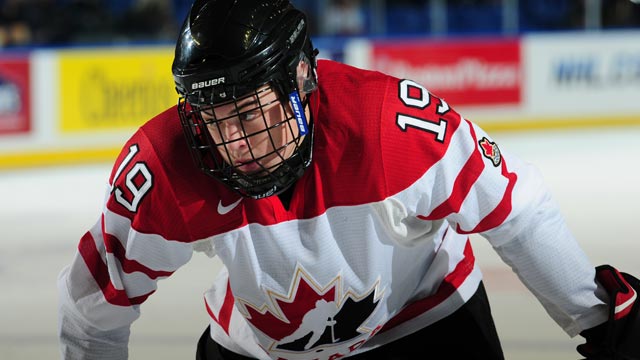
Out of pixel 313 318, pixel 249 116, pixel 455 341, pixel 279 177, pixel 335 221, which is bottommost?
pixel 455 341

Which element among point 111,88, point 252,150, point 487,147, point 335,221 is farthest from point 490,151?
point 111,88

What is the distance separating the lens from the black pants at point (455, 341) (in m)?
1.87

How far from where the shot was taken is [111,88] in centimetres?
760

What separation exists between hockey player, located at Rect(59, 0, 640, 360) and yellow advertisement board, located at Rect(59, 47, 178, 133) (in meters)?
5.84

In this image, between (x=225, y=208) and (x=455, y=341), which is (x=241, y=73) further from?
(x=455, y=341)

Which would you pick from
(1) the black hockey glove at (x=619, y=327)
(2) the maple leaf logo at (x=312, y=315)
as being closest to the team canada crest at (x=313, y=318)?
(2) the maple leaf logo at (x=312, y=315)

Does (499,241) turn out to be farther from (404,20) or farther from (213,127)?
(404,20)

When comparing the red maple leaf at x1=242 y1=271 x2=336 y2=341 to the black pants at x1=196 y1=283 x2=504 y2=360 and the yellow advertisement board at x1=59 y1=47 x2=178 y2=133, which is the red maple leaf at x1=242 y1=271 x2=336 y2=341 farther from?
the yellow advertisement board at x1=59 y1=47 x2=178 y2=133

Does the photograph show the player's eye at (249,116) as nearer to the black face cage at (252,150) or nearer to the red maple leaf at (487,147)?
the black face cage at (252,150)

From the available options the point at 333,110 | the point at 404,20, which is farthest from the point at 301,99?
the point at 404,20

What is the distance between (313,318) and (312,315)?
0.03ft

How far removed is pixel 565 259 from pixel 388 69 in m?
7.02

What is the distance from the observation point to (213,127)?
1.59 metres

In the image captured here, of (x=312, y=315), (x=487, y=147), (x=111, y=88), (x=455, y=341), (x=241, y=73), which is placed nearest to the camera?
(x=241, y=73)
